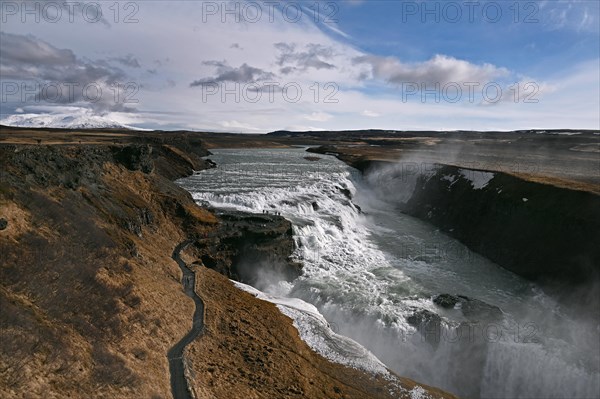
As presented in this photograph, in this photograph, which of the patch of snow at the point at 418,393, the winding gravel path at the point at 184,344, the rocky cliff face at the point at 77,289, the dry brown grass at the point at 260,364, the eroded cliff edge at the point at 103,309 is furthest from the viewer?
the patch of snow at the point at 418,393

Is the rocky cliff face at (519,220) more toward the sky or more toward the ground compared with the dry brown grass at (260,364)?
more toward the sky

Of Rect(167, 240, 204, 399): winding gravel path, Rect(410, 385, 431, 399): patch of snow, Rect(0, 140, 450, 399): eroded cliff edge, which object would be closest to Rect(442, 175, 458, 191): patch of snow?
Rect(0, 140, 450, 399): eroded cliff edge

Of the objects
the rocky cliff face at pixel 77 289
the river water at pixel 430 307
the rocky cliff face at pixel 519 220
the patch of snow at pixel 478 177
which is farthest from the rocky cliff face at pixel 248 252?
the patch of snow at pixel 478 177

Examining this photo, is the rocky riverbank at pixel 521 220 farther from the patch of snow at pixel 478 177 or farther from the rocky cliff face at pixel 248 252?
the rocky cliff face at pixel 248 252

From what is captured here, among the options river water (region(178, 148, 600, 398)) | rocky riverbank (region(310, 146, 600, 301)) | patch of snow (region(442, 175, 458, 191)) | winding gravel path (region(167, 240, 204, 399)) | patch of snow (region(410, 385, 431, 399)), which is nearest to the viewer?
winding gravel path (region(167, 240, 204, 399))

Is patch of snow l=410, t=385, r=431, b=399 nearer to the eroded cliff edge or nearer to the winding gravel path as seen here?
the eroded cliff edge

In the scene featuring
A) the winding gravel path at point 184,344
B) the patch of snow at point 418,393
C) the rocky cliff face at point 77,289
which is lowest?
the patch of snow at point 418,393
